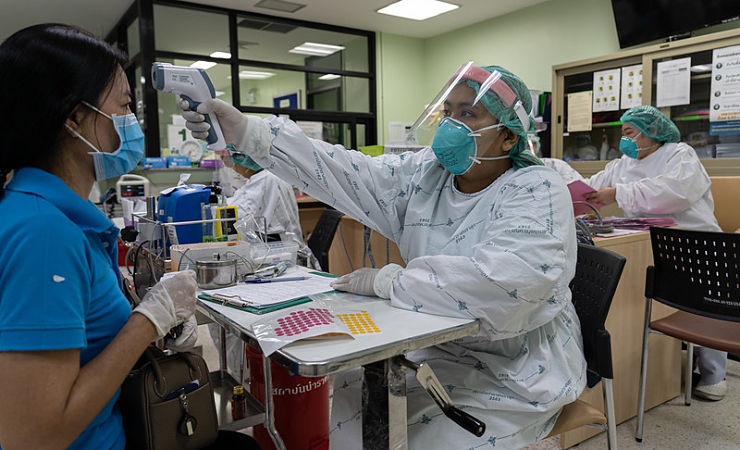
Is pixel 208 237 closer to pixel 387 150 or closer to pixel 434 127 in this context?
pixel 434 127

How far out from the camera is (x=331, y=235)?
2.96 m

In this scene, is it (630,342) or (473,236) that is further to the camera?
(630,342)

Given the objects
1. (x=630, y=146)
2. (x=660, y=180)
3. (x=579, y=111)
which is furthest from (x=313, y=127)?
(x=660, y=180)

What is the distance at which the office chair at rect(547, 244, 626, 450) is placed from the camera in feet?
4.34

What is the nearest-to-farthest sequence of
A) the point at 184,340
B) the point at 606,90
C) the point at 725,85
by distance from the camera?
the point at 184,340 < the point at 725,85 < the point at 606,90

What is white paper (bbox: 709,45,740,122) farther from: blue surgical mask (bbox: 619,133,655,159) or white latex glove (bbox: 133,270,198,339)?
white latex glove (bbox: 133,270,198,339)

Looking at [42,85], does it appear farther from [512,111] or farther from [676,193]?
[676,193]

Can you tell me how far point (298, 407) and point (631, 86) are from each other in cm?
415

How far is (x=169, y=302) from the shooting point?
97 centimetres

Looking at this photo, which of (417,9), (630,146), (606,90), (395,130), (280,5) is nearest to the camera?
(630,146)

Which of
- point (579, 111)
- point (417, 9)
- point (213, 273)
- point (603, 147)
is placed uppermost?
point (417, 9)

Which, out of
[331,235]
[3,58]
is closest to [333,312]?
[3,58]

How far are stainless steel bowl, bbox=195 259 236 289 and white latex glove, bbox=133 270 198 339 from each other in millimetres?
328

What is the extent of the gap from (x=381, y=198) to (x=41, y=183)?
0.92 meters
